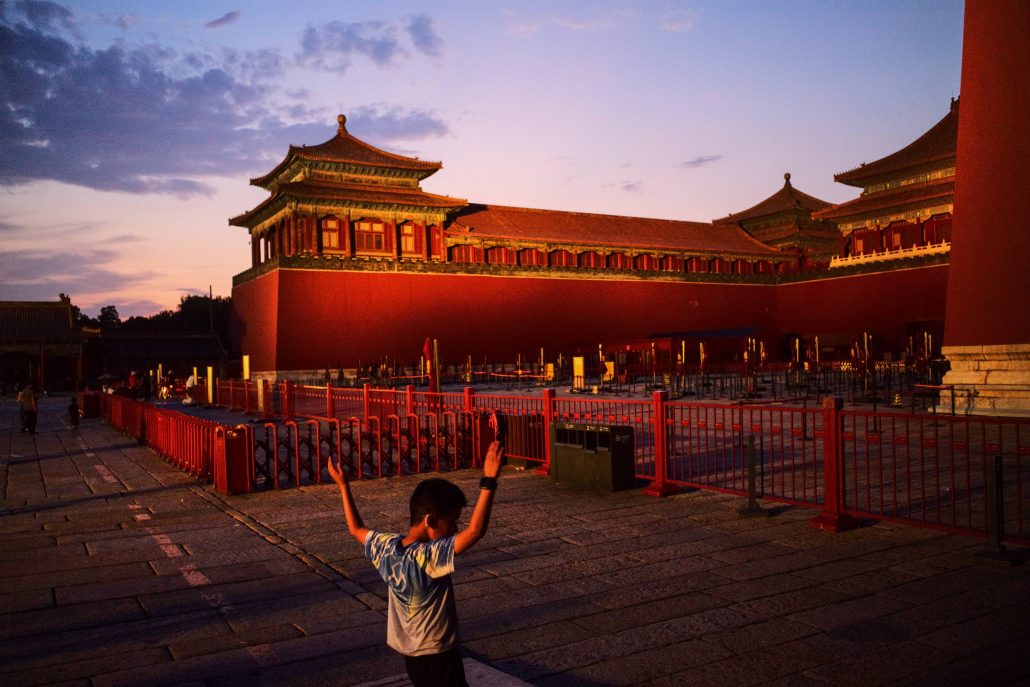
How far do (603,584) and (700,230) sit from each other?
4521 cm

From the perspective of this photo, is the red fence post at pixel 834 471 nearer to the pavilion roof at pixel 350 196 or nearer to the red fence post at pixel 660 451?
the red fence post at pixel 660 451

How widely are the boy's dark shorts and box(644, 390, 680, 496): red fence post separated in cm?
576

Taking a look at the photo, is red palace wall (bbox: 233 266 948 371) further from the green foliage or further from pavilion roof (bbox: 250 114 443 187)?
the green foliage

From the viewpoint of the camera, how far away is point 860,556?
230 inches

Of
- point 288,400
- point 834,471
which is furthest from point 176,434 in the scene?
point 834,471

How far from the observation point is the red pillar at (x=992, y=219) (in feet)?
47.1

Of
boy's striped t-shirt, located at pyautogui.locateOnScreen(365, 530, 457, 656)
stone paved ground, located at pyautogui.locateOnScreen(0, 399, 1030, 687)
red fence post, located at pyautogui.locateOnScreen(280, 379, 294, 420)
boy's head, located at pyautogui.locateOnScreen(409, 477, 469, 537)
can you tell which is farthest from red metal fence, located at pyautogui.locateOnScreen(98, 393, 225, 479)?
boy's head, located at pyautogui.locateOnScreen(409, 477, 469, 537)

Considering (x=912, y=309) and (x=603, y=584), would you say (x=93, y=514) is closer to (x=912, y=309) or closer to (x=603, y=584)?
(x=603, y=584)

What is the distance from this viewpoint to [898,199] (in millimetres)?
38500

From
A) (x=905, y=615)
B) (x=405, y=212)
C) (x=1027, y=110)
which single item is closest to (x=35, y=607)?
(x=905, y=615)

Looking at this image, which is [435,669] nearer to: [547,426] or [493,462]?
[493,462]

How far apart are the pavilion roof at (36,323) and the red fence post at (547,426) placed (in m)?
40.7

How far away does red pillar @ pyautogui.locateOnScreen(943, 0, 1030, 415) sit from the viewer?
14367 millimetres

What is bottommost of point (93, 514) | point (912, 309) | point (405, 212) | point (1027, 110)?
point (93, 514)
